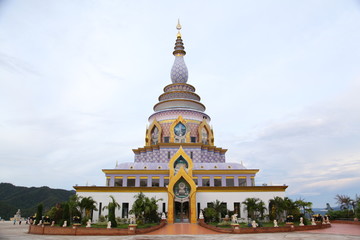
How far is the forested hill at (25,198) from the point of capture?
65.1 meters

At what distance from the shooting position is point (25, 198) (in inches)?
2992

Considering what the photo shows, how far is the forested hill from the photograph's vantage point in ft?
214

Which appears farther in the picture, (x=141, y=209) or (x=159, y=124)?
(x=159, y=124)

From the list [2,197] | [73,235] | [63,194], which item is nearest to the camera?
[73,235]

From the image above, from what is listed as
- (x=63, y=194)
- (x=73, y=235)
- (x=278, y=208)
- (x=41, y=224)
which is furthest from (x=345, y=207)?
(x=63, y=194)

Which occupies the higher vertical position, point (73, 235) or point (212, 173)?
point (212, 173)

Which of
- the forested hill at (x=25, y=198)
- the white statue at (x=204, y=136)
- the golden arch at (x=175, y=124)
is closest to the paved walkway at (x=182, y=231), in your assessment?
the golden arch at (x=175, y=124)

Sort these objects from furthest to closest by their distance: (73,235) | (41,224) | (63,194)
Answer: (63,194)
(41,224)
(73,235)

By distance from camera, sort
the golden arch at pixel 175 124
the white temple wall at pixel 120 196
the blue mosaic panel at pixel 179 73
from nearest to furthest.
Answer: the white temple wall at pixel 120 196, the golden arch at pixel 175 124, the blue mosaic panel at pixel 179 73

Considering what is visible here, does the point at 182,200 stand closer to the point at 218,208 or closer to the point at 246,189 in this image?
the point at 218,208

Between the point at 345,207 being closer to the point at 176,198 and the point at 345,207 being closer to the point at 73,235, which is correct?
the point at 176,198

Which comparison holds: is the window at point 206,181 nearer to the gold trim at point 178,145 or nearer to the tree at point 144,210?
the gold trim at point 178,145

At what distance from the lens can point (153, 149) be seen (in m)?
42.2

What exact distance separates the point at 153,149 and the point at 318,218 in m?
23.7
